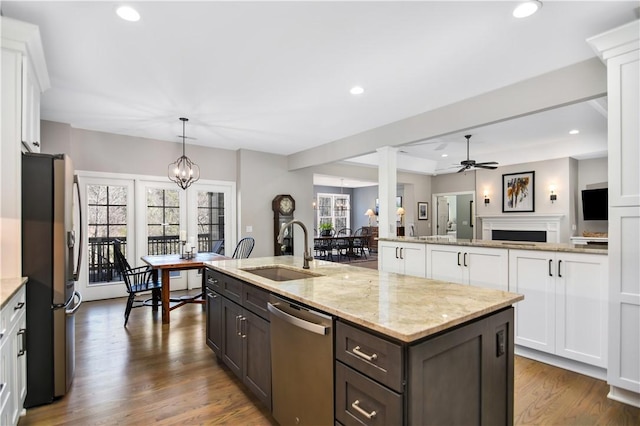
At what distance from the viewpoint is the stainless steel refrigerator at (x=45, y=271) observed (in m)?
2.24

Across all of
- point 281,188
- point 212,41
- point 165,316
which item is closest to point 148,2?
point 212,41

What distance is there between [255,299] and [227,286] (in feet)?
1.75

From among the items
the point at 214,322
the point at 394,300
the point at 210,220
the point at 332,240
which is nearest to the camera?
the point at 394,300

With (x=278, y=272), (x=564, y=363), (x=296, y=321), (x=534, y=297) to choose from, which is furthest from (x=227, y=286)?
(x=564, y=363)

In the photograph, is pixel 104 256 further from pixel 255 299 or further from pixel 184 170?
pixel 255 299

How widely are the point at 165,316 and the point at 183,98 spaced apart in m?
2.61

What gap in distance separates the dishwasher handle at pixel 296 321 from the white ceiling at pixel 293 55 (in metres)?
1.92

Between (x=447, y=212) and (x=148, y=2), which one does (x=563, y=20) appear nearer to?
(x=148, y=2)

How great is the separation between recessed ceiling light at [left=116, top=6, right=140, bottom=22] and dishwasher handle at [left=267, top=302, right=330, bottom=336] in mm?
2121

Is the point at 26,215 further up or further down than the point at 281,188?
further down

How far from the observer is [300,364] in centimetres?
169

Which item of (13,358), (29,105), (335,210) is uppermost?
(29,105)

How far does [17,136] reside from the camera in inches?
88.2

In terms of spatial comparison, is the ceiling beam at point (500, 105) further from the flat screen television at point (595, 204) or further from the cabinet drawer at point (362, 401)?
the flat screen television at point (595, 204)
